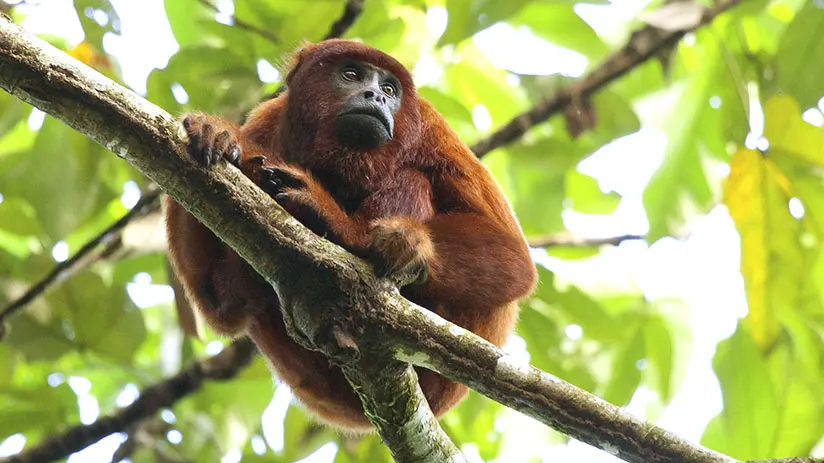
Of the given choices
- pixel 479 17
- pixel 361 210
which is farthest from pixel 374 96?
pixel 479 17

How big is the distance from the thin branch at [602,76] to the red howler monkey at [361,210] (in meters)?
1.25

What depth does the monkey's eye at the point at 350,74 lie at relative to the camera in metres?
3.64

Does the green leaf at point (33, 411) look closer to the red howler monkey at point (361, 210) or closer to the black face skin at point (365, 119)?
the red howler monkey at point (361, 210)

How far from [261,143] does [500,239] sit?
1.10m

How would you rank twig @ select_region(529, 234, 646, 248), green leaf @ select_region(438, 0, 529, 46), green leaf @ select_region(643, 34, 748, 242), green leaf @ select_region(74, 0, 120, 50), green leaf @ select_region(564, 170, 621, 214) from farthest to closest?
green leaf @ select_region(564, 170, 621, 214)
twig @ select_region(529, 234, 646, 248)
green leaf @ select_region(643, 34, 748, 242)
green leaf @ select_region(438, 0, 529, 46)
green leaf @ select_region(74, 0, 120, 50)

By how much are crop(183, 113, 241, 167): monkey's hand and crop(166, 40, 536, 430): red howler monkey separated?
0.17 ft

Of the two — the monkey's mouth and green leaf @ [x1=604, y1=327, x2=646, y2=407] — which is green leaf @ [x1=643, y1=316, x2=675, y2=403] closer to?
green leaf @ [x1=604, y1=327, x2=646, y2=407]

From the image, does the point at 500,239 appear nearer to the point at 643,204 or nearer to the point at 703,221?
the point at 643,204

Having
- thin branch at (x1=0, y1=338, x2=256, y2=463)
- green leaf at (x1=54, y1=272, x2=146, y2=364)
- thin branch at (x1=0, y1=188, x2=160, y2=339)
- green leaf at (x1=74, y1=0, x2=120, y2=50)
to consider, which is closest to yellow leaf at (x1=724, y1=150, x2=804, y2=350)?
thin branch at (x1=0, y1=338, x2=256, y2=463)

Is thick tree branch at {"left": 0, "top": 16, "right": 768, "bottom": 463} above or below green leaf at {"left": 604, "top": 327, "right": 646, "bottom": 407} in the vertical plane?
below

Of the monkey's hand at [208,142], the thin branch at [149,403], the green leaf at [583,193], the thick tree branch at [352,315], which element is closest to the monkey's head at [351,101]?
the monkey's hand at [208,142]

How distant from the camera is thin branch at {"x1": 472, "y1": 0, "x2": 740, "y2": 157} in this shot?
4910mm

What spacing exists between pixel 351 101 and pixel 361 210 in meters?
0.46

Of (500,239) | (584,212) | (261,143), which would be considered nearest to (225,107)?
(261,143)
